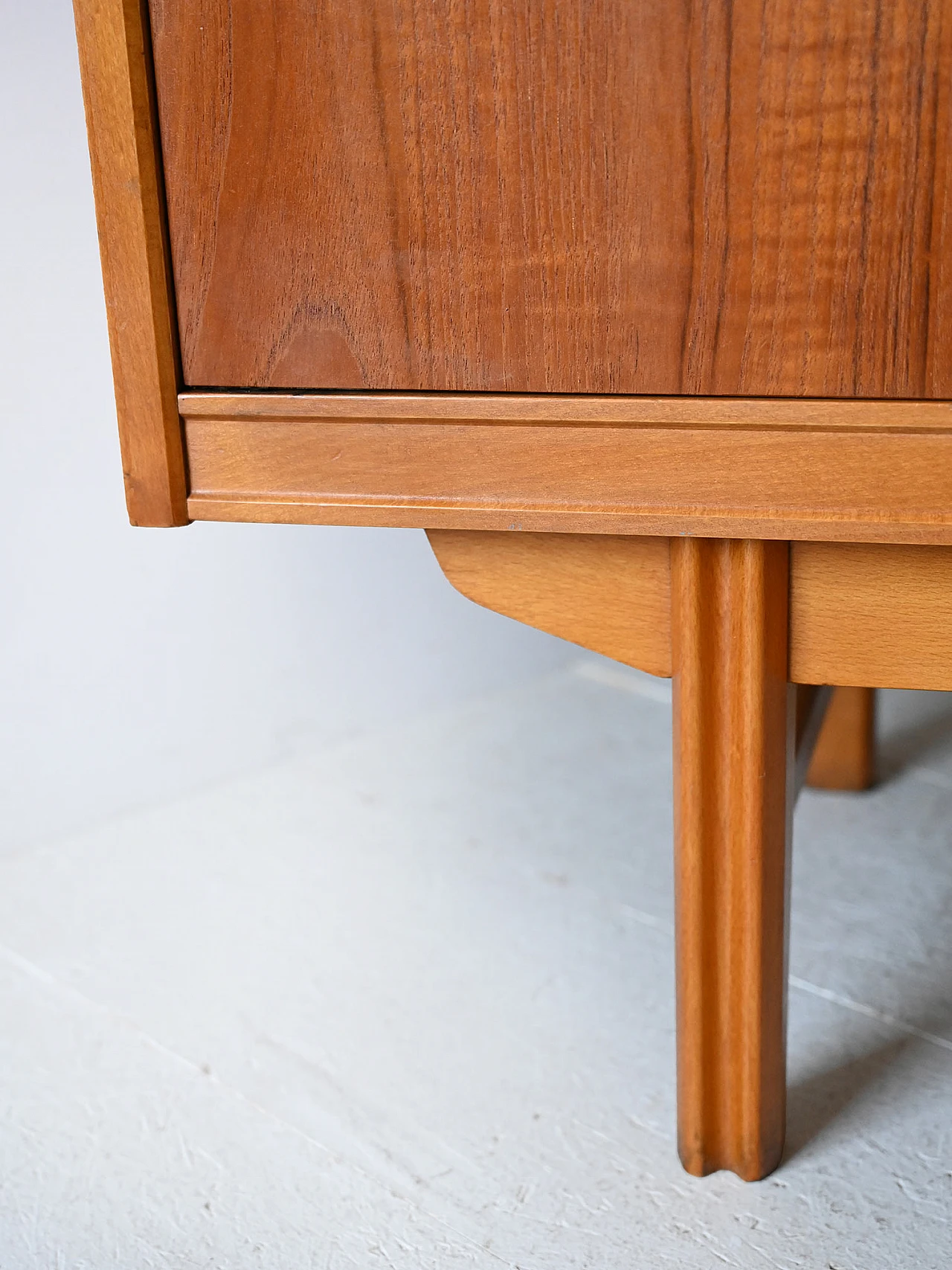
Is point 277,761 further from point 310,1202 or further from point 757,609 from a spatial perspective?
point 757,609

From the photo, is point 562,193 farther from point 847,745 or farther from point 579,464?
point 847,745

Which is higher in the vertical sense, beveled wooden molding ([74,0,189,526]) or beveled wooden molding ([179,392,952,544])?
beveled wooden molding ([74,0,189,526])

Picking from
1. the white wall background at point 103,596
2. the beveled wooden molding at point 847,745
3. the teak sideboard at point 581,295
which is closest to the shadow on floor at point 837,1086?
the teak sideboard at point 581,295

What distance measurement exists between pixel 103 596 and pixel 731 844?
2.82 ft

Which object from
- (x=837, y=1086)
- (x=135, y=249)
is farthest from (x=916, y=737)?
(x=135, y=249)

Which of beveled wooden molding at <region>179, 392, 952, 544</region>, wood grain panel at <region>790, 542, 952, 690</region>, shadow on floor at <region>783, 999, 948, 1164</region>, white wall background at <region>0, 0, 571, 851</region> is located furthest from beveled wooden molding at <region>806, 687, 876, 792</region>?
beveled wooden molding at <region>179, 392, 952, 544</region>

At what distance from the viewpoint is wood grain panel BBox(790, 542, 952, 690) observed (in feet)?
2.15

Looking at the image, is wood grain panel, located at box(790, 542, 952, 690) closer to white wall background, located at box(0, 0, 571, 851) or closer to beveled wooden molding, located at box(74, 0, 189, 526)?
beveled wooden molding, located at box(74, 0, 189, 526)

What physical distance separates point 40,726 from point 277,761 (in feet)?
1.01

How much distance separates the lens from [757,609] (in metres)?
0.68

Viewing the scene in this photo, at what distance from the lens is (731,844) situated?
0.74 m

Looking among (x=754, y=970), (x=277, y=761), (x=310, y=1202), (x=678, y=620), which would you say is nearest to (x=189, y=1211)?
(x=310, y=1202)

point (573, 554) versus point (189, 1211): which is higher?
point (573, 554)

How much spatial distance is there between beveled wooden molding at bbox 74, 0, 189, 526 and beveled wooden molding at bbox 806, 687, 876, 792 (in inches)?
34.2
